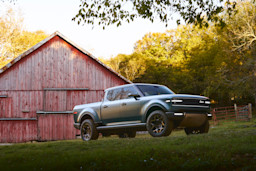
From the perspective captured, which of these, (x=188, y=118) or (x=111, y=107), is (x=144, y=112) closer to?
(x=188, y=118)

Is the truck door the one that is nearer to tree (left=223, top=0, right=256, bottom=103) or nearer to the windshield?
the windshield

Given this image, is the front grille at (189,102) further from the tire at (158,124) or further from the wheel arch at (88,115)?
the wheel arch at (88,115)

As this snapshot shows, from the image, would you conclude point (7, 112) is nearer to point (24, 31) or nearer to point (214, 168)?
point (214, 168)

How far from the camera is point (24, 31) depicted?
41562 millimetres

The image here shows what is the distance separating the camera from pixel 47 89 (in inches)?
854

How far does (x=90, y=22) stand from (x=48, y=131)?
10363mm

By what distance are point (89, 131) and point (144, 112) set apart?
10.1 ft

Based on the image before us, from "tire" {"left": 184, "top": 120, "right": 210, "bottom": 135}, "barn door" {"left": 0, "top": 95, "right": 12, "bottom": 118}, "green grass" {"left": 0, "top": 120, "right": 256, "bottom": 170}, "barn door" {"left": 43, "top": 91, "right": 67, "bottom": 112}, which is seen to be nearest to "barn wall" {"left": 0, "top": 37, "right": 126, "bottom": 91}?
"barn door" {"left": 43, "top": 91, "right": 67, "bottom": 112}

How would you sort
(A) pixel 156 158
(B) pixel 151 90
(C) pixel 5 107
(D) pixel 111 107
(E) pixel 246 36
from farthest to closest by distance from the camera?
(E) pixel 246 36 < (C) pixel 5 107 < (D) pixel 111 107 < (B) pixel 151 90 < (A) pixel 156 158

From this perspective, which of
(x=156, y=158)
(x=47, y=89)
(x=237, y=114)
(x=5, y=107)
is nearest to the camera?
(x=156, y=158)

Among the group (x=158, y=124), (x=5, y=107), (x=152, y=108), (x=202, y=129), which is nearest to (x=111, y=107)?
(x=152, y=108)

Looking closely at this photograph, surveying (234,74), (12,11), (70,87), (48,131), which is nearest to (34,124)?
(48,131)

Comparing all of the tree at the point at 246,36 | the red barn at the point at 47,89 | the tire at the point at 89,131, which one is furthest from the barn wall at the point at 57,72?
the tree at the point at 246,36

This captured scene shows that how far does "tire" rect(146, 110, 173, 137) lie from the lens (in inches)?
439
